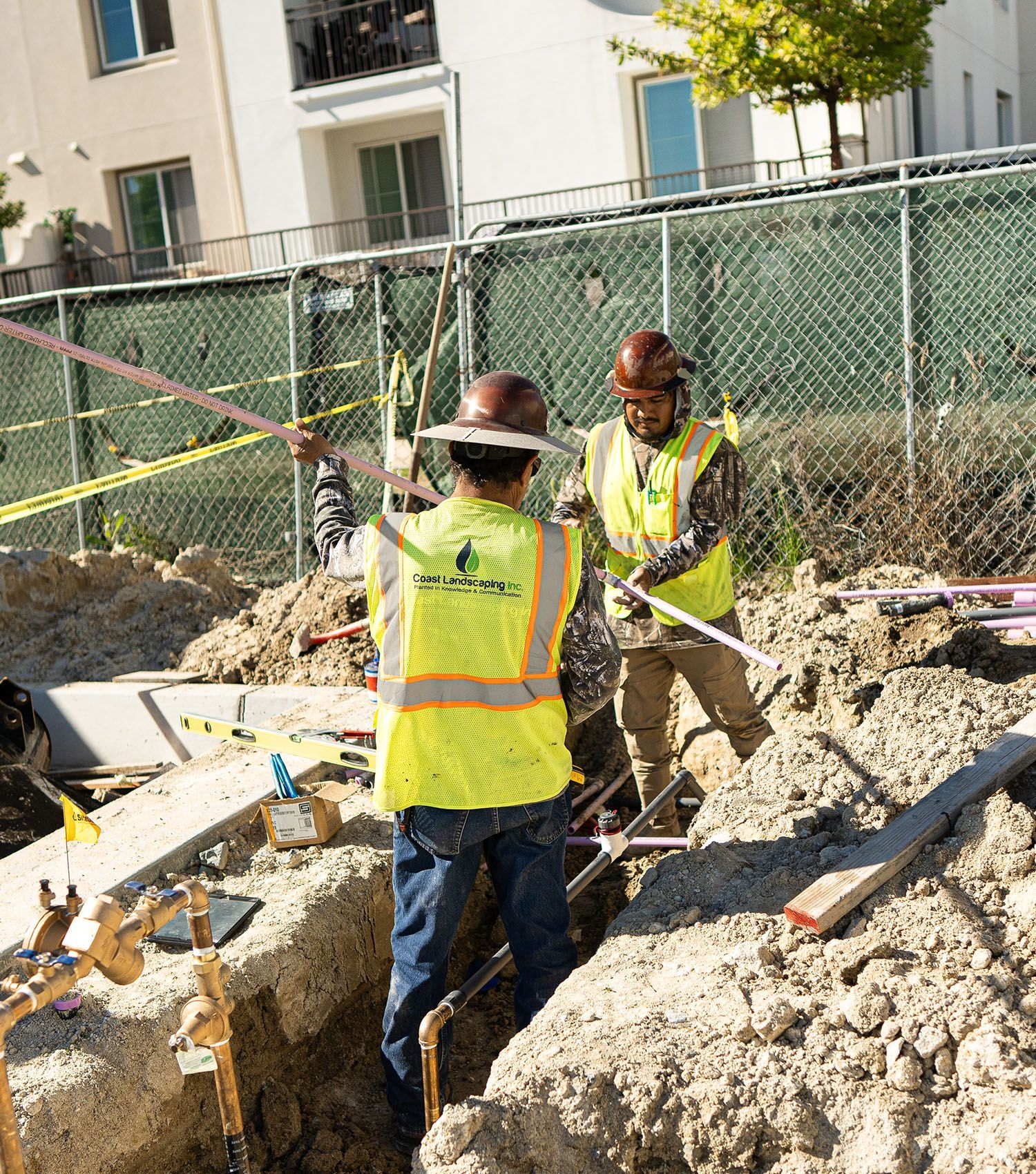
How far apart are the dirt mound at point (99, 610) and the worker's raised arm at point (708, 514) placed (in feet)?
13.9

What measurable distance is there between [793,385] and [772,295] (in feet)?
1.96

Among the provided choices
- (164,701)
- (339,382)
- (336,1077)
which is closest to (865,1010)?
(336,1077)

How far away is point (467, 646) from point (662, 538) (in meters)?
1.77

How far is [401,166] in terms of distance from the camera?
2178 centimetres

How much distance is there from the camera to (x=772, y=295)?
7.54 metres

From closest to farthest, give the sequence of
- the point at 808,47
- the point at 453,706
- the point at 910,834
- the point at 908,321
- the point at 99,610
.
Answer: the point at 453,706
the point at 910,834
the point at 908,321
the point at 99,610
the point at 808,47

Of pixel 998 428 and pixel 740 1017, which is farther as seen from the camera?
pixel 998 428

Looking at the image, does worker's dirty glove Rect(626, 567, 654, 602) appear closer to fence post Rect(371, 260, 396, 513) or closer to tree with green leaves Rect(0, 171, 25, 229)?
fence post Rect(371, 260, 396, 513)

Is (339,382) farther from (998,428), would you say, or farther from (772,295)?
(998,428)

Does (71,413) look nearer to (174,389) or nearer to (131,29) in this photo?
(174,389)

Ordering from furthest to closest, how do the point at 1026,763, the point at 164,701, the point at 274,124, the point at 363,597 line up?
the point at 274,124, the point at 363,597, the point at 164,701, the point at 1026,763

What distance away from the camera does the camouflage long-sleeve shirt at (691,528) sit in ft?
15.3

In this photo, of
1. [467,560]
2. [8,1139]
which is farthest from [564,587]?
[8,1139]

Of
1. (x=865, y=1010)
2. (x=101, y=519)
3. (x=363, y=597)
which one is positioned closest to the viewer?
(x=865, y=1010)
